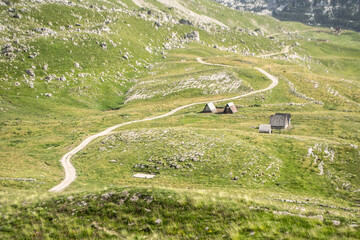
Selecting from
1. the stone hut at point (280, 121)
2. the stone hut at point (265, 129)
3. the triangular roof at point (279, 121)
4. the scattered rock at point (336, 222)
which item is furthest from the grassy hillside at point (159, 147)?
the stone hut at point (265, 129)

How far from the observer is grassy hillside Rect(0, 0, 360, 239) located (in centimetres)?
1739

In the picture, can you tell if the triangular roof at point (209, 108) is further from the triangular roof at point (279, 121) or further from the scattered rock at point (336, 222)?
the scattered rock at point (336, 222)

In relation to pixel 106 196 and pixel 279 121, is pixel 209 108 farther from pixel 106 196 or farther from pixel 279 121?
pixel 106 196

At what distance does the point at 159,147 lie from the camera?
1868 inches

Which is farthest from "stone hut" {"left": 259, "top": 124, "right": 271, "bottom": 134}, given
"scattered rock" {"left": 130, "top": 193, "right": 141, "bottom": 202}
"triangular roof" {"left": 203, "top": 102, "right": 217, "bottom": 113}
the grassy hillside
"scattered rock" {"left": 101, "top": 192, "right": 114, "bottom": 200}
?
"scattered rock" {"left": 101, "top": 192, "right": 114, "bottom": 200}

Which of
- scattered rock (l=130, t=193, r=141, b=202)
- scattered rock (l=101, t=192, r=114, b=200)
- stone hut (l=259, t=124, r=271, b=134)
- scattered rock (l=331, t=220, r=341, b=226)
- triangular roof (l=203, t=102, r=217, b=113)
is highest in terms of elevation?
scattered rock (l=130, t=193, r=141, b=202)

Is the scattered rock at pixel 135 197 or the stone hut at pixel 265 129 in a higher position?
the scattered rock at pixel 135 197

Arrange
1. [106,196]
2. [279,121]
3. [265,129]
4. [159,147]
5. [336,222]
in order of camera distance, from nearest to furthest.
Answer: [336,222], [106,196], [159,147], [265,129], [279,121]

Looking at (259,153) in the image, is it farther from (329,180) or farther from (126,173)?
(126,173)

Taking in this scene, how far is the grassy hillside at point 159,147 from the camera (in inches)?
685

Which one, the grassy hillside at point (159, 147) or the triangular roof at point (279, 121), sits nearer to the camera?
the grassy hillside at point (159, 147)

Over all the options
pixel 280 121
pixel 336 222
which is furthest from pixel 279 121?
pixel 336 222

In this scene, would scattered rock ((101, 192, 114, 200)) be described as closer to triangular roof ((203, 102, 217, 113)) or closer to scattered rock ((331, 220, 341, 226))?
scattered rock ((331, 220, 341, 226))

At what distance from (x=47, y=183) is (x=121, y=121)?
44577mm
